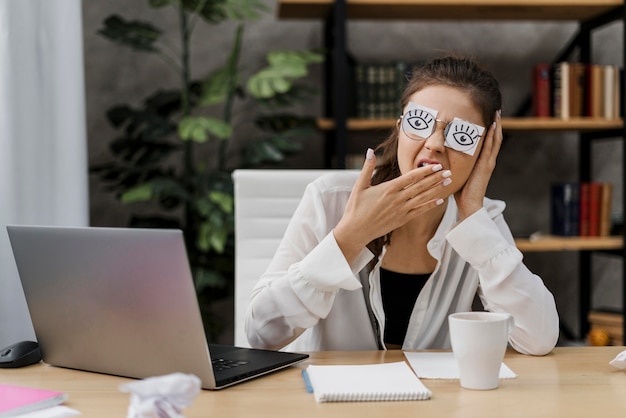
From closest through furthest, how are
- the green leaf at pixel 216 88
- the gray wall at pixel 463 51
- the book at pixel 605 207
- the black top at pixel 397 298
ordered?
the black top at pixel 397 298
the green leaf at pixel 216 88
the book at pixel 605 207
the gray wall at pixel 463 51

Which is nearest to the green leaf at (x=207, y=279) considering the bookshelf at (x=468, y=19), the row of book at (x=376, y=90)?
the bookshelf at (x=468, y=19)

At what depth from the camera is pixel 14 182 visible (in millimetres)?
1715

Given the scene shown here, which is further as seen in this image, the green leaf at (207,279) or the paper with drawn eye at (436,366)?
the green leaf at (207,279)

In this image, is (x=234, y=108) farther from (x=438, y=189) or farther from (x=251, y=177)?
(x=438, y=189)

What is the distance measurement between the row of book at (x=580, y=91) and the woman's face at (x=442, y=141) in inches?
61.7

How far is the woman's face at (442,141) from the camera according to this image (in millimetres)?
1226

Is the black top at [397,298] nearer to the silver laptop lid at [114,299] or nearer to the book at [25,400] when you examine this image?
the silver laptop lid at [114,299]

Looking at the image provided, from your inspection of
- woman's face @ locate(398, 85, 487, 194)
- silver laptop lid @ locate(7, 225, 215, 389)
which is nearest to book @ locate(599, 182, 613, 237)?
woman's face @ locate(398, 85, 487, 194)

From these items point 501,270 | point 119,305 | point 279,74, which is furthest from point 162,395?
point 279,74

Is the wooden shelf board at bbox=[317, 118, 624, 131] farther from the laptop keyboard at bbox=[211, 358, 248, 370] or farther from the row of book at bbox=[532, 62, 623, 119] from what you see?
the laptop keyboard at bbox=[211, 358, 248, 370]

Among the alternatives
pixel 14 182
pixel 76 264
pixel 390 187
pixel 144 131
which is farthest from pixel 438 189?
pixel 144 131

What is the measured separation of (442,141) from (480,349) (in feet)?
1.41

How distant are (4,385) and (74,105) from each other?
3.79 ft

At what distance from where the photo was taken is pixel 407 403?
86 centimetres
